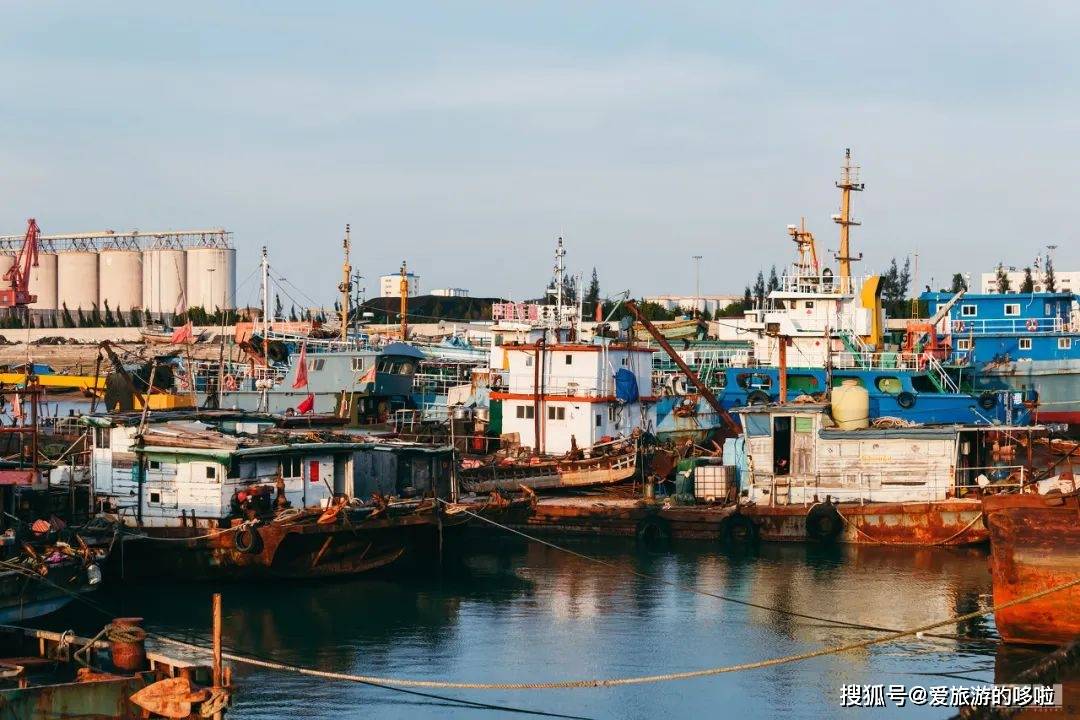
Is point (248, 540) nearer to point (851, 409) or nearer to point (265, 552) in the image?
point (265, 552)

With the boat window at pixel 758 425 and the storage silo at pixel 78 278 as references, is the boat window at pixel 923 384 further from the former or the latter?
the storage silo at pixel 78 278

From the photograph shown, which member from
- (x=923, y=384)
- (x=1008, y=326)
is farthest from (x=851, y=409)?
(x=1008, y=326)

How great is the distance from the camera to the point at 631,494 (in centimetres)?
3956

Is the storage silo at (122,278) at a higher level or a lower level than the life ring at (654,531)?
higher

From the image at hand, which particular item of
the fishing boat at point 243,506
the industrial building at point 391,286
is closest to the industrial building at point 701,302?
the industrial building at point 391,286

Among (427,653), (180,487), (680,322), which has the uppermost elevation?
(680,322)

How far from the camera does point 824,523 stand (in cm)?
3494

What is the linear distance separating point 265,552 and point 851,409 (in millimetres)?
15161

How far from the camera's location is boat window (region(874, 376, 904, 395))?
4991 centimetres

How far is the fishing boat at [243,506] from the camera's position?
2955cm

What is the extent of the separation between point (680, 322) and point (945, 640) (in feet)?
142

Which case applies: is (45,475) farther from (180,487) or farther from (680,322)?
(680,322)

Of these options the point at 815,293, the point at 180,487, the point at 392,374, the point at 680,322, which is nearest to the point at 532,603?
the point at 180,487

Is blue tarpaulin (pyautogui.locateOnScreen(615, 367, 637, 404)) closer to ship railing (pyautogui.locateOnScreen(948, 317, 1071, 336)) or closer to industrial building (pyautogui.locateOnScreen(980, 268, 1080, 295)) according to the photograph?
ship railing (pyautogui.locateOnScreen(948, 317, 1071, 336))
